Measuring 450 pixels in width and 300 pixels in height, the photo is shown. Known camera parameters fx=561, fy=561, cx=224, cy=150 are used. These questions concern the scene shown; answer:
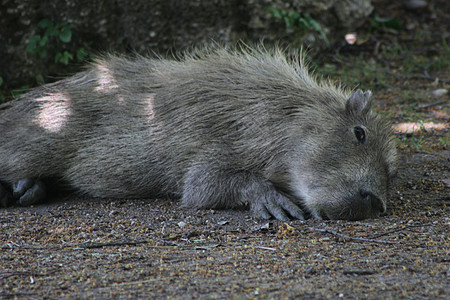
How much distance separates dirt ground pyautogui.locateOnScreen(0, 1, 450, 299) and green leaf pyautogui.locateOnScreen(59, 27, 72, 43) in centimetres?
217

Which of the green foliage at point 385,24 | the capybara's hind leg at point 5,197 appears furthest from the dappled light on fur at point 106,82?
the green foliage at point 385,24

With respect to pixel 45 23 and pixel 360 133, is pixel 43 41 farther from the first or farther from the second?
pixel 360 133

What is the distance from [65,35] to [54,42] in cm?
33

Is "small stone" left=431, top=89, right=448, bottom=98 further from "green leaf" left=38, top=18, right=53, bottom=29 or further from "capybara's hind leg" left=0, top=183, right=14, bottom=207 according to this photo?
"capybara's hind leg" left=0, top=183, right=14, bottom=207

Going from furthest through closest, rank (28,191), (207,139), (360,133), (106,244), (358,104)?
1. (28,191)
2. (207,139)
3. (358,104)
4. (360,133)
5. (106,244)

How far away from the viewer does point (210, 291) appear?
2.73m

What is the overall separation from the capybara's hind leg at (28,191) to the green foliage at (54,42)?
Result: 6.49ft

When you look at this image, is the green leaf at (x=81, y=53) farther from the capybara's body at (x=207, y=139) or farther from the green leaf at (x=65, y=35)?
the capybara's body at (x=207, y=139)

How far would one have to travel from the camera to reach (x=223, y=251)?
3.49m

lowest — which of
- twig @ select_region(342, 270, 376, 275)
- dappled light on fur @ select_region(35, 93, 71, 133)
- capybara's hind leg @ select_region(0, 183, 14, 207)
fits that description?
capybara's hind leg @ select_region(0, 183, 14, 207)

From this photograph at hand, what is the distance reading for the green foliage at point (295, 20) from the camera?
7332 millimetres

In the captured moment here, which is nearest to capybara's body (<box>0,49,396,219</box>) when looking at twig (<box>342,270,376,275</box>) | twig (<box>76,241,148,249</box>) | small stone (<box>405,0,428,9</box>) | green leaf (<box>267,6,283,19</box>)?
twig (<box>76,241,148,249</box>)

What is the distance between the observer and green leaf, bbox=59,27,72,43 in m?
6.50

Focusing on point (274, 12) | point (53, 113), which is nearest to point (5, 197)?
point (53, 113)
